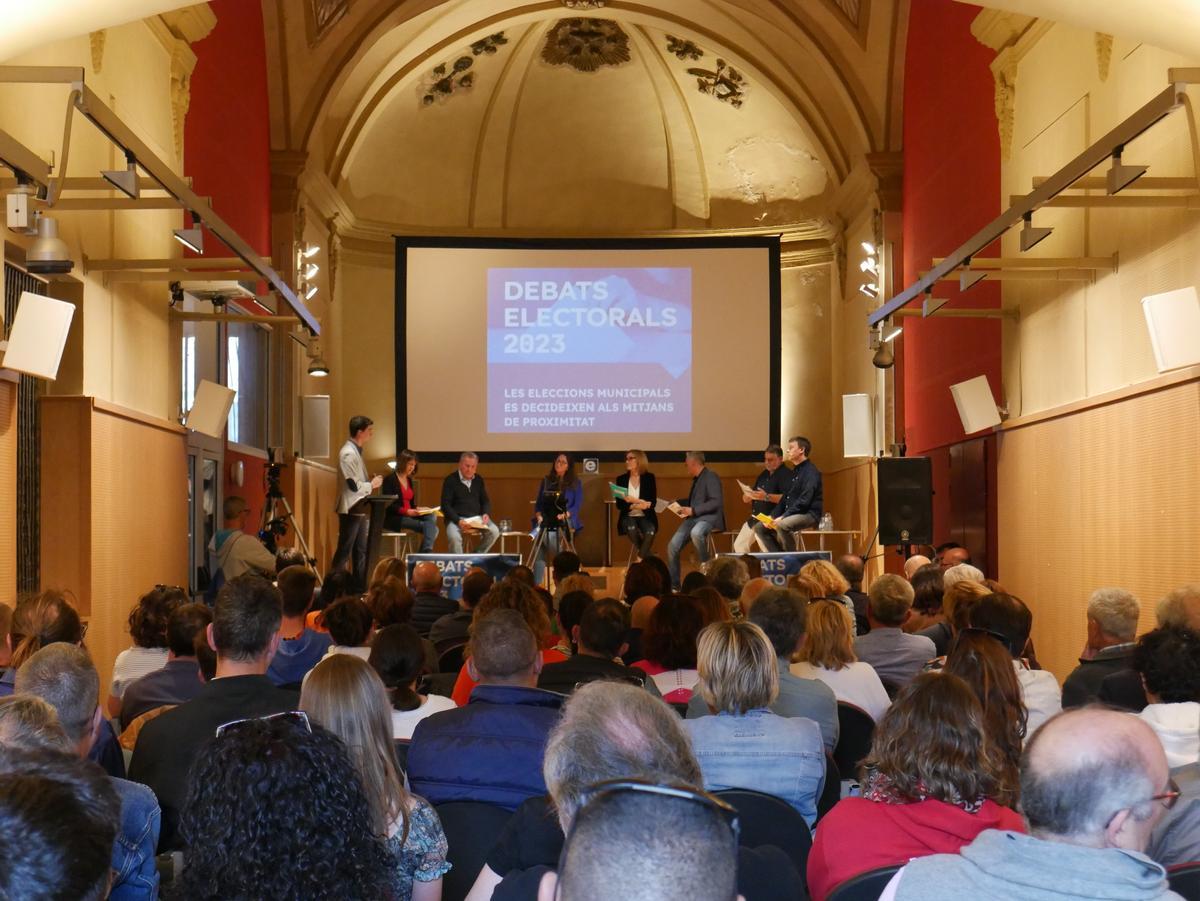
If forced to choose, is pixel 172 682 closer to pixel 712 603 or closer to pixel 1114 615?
pixel 712 603

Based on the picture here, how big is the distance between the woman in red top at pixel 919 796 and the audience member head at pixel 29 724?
1.27m

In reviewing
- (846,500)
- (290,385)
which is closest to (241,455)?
(290,385)

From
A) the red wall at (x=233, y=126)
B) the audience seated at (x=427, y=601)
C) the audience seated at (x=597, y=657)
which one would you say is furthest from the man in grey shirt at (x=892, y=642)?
the red wall at (x=233, y=126)

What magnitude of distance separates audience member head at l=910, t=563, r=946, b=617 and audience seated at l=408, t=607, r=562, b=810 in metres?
3.35

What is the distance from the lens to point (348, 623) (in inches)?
184

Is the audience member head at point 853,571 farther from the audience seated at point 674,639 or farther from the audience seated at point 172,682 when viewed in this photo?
the audience seated at point 172,682

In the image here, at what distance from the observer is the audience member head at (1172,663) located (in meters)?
3.13

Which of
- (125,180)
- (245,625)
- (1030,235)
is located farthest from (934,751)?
(1030,235)

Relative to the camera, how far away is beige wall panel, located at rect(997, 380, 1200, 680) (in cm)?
696

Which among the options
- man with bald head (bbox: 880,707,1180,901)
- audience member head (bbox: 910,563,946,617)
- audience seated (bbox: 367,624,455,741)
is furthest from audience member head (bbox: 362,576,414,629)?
man with bald head (bbox: 880,707,1180,901)

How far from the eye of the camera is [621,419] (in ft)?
44.8

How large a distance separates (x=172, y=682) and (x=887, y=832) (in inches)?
90.2

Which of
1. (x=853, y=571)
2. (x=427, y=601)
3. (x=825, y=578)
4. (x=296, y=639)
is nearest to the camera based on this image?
(x=296, y=639)

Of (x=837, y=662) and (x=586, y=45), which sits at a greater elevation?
(x=586, y=45)
